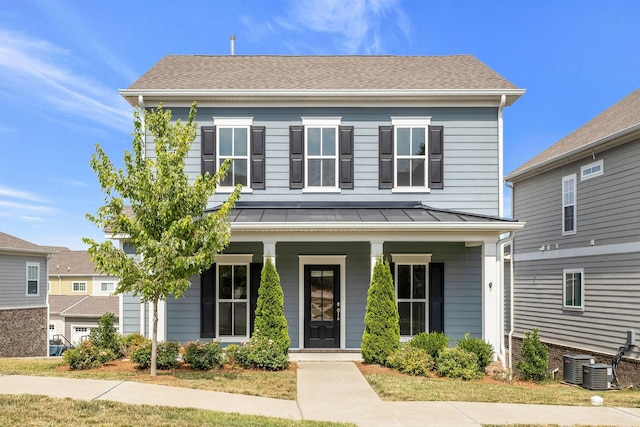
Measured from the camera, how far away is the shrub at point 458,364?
12.1 meters

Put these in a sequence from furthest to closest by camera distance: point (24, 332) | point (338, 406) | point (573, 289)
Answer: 1. point (24, 332)
2. point (573, 289)
3. point (338, 406)

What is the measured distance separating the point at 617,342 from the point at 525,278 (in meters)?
5.73

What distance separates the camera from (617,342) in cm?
1520

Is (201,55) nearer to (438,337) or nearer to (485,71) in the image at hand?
(485,71)

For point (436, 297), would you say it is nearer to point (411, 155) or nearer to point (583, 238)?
point (411, 155)

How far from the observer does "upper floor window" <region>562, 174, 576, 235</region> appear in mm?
17791

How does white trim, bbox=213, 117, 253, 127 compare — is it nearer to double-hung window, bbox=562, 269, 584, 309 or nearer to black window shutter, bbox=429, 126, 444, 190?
black window shutter, bbox=429, 126, 444, 190

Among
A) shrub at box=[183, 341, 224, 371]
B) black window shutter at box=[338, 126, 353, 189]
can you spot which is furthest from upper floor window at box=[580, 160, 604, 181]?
shrub at box=[183, 341, 224, 371]

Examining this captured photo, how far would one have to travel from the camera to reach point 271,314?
12.9 meters

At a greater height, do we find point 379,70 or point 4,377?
point 379,70

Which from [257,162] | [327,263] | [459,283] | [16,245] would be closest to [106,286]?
[16,245]

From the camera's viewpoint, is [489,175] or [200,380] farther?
[489,175]

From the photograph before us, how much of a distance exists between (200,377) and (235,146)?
6.79 metres

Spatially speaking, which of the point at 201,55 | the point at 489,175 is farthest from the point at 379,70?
the point at 201,55
